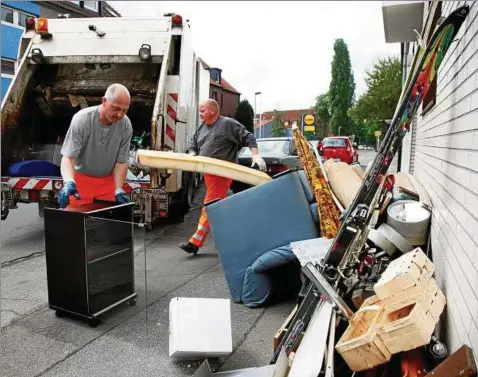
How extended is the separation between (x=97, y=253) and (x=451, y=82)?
113 inches

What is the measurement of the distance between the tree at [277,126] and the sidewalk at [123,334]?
1191 inches

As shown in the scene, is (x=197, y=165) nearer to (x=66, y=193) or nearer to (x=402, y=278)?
(x=66, y=193)

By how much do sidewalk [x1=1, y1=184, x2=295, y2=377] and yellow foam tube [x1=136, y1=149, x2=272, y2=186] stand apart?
106 cm

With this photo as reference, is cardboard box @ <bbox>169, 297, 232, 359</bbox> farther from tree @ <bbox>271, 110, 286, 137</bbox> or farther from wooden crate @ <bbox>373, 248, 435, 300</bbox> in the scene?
tree @ <bbox>271, 110, 286, 137</bbox>

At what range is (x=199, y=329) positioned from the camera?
2.71m

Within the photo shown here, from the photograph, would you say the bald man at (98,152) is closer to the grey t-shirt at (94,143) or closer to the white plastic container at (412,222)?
Result: the grey t-shirt at (94,143)

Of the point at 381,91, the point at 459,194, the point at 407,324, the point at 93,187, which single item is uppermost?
the point at 381,91

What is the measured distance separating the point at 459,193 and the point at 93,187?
2.99m

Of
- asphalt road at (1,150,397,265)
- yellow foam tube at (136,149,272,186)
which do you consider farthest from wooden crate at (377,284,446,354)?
asphalt road at (1,150,397,265)

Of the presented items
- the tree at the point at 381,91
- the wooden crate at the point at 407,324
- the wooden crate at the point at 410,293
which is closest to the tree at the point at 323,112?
the tree at the point at 381,91

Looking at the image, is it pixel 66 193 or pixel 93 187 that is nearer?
pixel 66 193

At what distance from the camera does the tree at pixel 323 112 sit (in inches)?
1872

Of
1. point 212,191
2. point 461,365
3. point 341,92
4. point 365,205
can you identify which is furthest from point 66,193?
point 341,92

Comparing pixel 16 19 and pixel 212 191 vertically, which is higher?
pixel 16 19
